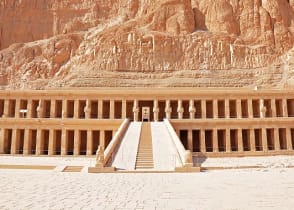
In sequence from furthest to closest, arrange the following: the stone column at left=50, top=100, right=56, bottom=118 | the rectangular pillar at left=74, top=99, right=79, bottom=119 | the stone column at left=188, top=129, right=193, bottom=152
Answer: the stone column at left=50, top=100, right=56, bottom=118, the rectangular pillar at left=74, top=99, right=79, bottom=119, the stone column at left=188, top=129, right=193, bottom=152

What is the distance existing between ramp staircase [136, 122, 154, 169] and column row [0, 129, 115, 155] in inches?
287

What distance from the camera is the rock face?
49.0 metres

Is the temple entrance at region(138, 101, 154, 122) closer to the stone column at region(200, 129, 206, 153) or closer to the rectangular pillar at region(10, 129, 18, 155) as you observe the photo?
the stone column at region(200, 129, 206, 153)

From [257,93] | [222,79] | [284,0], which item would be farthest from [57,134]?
[284,0]

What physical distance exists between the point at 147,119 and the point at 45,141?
42.1 ft

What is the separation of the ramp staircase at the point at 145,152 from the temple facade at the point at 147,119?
19.7 feet

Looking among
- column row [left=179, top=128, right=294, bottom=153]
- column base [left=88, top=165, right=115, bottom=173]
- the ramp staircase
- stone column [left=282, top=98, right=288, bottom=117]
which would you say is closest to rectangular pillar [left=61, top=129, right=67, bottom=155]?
the ramp staircase

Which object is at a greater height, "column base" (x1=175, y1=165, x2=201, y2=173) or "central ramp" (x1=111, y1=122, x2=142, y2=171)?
"central ramp" (x1=111, y1=122, x2=142, y2=171)

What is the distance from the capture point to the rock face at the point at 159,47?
49031 mm

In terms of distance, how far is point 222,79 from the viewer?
4862cm

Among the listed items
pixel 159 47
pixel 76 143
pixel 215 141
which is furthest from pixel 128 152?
pixel 159 47

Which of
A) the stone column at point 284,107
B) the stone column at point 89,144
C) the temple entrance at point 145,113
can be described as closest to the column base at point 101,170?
the stone column at point 89,144

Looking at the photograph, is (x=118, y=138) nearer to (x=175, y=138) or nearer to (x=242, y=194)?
(x=175, y=138)

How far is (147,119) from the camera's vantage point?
38.7 metres
